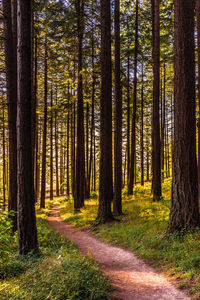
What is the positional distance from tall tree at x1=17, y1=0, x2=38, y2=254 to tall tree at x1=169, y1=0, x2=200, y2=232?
4325 millimetres

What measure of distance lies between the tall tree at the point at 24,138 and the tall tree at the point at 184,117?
14.2ft

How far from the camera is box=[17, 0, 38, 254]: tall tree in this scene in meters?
6.61

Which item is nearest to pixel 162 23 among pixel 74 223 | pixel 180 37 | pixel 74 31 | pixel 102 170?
pixel 74 31

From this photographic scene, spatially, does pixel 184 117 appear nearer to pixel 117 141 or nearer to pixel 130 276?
pixel 130 276

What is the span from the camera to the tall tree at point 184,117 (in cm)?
724

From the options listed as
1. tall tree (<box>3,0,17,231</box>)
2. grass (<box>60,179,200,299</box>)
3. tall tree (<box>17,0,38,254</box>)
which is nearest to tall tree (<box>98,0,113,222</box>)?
grass (<box>60,179,200,299</box>)

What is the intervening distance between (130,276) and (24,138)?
4524mm

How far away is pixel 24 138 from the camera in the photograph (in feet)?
21.7

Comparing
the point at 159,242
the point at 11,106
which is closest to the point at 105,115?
the point at 11,106

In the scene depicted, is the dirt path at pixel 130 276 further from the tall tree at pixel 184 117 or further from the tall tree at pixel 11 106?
the tall tree at pixel 11 106

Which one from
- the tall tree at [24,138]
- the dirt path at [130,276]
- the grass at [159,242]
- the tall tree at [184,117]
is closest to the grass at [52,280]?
the dirt path at [130,276]

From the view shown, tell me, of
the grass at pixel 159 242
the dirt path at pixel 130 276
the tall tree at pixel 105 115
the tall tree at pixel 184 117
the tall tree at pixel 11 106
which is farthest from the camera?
the tall tree at pixel 105 115

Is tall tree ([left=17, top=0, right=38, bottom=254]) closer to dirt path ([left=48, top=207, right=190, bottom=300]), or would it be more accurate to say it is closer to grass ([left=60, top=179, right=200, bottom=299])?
dirt path ([left=48, top=207, right=190, bottom=300])

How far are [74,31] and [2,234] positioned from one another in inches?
518
